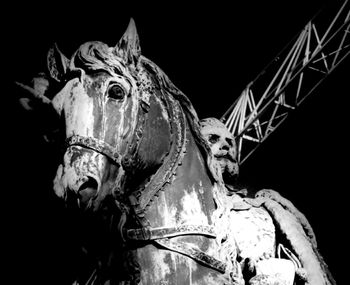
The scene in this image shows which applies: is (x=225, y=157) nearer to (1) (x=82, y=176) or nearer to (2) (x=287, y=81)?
(1) (x=82, y=176)

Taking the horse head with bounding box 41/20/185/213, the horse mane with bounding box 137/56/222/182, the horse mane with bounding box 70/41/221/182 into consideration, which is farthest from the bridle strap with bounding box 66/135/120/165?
the horse mane with bounding box 137/56/222/182

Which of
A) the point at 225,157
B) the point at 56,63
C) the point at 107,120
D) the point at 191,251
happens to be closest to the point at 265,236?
the point at 225,157

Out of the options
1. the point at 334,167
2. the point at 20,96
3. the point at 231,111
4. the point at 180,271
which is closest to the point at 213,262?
the point at 180,271

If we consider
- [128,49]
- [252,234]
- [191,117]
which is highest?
[128,49]

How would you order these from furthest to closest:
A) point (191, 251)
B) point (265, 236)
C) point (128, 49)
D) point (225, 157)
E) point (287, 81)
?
point (287, 81) → point (225, 157) → point (265, 236) → point (128, 49) → point (191, 251)

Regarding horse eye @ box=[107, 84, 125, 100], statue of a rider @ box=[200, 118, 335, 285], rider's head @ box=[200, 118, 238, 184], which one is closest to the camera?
horse eye @ box=[107, 84, 125, 100]

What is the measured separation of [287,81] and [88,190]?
10.4ft

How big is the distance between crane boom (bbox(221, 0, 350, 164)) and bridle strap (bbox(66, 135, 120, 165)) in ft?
9.32

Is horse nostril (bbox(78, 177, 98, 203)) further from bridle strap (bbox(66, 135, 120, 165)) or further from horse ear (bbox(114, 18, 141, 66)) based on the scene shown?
horse ear (bbox(114, 18, 141, 66))

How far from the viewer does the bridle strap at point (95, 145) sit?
1.41m

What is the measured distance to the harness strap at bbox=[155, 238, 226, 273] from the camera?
1.46 meters

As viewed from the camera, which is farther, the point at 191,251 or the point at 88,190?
the point at 191,251

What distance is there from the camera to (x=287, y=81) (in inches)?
164

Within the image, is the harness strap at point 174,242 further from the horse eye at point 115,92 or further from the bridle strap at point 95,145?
the horse eye at point 115,92
